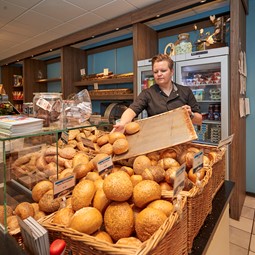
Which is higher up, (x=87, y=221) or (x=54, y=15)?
(x=54, y=15)

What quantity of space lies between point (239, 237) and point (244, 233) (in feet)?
0.35

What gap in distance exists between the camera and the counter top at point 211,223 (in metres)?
0.79

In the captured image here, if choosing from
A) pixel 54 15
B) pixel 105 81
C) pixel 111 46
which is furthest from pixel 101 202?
pixel 111 46

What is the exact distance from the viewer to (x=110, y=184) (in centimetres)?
68

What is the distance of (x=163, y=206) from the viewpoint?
0.68 meters

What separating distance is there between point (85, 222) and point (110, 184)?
131 millimetres

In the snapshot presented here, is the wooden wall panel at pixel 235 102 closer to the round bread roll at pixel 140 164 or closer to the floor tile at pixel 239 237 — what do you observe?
the floor tile at pixel 239 237

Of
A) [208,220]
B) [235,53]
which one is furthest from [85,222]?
[235,53]

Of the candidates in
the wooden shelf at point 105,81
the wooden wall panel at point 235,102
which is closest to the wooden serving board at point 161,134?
the wooden wall panel at point 235,102

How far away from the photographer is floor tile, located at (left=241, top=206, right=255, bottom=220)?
8.35 feet

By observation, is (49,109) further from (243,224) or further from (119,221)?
(243,224)

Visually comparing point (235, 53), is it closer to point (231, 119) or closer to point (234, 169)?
point (231, 119)

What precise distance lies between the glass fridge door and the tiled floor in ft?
3.06

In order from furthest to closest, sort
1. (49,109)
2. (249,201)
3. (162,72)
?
(249,201), (162,72), (49,109)
